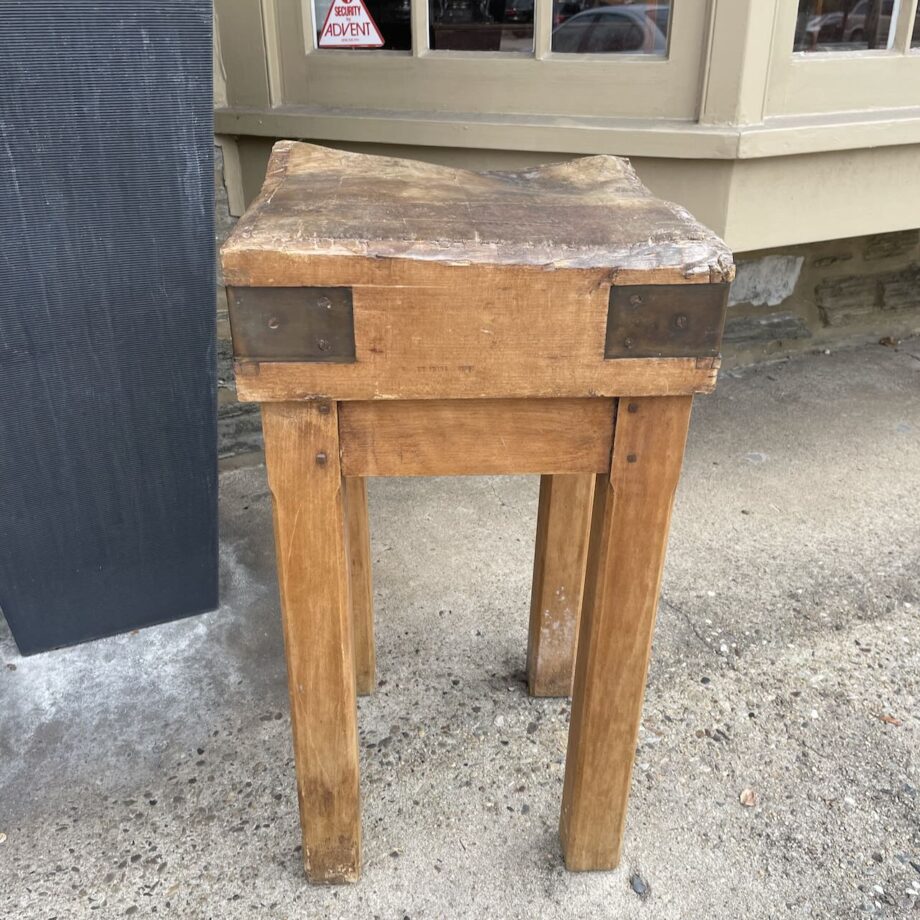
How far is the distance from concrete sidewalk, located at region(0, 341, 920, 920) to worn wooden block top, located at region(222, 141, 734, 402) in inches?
33.8

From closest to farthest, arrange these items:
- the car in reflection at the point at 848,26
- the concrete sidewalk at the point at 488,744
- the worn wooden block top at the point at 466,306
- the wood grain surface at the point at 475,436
→ the worn wooden block top at the point at 466,306 < the wood grain surface at the point at 475,436 < the concrete sidewalk at the point at 488,744 < the car in reflection at the point at 848,26

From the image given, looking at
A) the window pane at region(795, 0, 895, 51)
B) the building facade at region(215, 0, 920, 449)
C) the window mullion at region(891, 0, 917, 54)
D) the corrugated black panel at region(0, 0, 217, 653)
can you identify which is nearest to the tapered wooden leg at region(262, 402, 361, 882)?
the corrugated black panel at region(0, 0, 217, 653)

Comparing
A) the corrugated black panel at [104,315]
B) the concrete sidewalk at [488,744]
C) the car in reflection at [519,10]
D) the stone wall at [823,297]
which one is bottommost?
the concrete sidewalk at [488,744]

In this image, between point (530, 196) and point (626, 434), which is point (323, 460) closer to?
point (626, 434)

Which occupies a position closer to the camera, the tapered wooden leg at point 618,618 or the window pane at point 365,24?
the tapered wooden leg at point 618,618

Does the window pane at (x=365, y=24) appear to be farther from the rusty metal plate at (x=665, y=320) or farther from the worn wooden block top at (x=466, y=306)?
the rusty metal plate at (x=665, y=320)

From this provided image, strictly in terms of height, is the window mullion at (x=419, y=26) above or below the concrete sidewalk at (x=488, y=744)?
above

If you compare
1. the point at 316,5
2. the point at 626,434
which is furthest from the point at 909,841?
the point at 316,5

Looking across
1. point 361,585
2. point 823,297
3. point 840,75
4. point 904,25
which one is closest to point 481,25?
point 840,75

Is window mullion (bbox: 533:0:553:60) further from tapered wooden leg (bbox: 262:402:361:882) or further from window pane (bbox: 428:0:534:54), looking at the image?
tapered wooden leg (bbox: 262:402:361:882)

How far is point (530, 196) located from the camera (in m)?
1.27

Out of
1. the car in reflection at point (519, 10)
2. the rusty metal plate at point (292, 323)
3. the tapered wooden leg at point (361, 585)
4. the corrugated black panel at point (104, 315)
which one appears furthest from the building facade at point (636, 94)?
the rusty metal plate at point (292, 323)

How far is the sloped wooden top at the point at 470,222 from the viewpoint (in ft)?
3.25

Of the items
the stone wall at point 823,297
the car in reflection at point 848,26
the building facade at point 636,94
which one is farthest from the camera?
the stone wall at point 823,297
